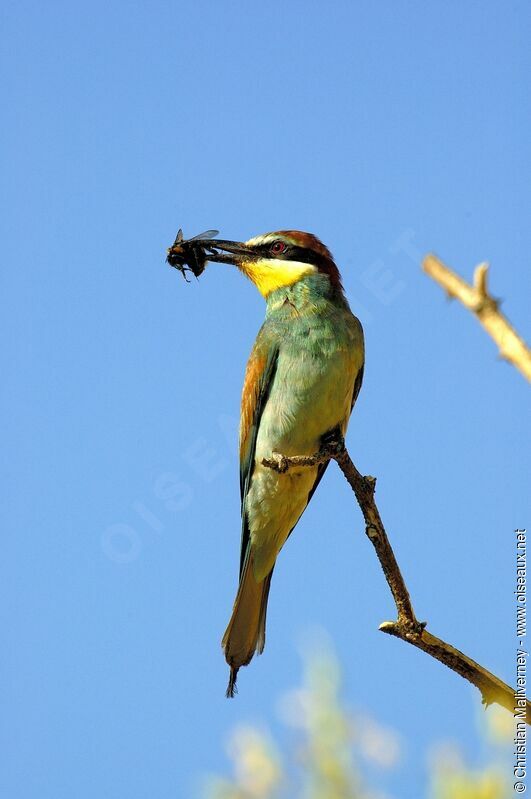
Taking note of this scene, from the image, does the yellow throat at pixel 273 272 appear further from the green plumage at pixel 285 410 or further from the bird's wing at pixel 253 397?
the bird's wing at pixel 253 397

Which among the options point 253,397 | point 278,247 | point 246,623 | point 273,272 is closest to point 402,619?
point 246,623

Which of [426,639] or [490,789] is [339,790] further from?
[426,639]

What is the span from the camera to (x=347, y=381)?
4316mm

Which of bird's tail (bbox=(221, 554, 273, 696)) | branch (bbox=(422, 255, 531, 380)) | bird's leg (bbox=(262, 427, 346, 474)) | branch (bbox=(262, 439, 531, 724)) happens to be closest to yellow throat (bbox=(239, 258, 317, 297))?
bird's leg (bbox=(262, 427, 346, 474))

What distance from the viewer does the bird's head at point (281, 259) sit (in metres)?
4.64

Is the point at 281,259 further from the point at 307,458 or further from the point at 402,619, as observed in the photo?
the point at 402,619

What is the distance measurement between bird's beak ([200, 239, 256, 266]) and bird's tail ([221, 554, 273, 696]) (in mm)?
1522

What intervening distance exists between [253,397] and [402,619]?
172cm

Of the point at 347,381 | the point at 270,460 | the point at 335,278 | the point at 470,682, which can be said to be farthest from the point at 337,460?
the point at 335,278

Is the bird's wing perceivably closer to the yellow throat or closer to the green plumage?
the green plumage

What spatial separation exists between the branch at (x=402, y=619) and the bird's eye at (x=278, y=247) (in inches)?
53.1

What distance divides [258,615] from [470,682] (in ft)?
5.66

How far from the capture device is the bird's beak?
16.1ft

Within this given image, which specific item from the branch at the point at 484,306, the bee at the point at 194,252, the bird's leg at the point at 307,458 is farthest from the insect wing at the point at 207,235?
the branch at the point at 484,306
